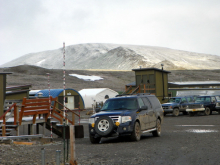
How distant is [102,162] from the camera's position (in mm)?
9867

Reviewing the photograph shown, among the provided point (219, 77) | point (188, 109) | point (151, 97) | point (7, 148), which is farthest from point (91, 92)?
point (219, 77)

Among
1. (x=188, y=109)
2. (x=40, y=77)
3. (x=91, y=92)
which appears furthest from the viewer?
(x=40, y=77)

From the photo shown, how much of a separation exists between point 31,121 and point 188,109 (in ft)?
63.9

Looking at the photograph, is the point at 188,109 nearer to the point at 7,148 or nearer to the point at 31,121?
the point at 31,121

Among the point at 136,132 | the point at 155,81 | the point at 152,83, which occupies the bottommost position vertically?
the point at 136,132

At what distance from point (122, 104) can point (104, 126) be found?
6.10 feet

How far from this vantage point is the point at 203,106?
33750 mm

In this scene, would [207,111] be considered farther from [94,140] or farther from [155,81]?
[94,140]

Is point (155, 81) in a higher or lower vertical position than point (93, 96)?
higher

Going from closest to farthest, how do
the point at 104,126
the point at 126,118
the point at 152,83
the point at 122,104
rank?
the point at 104,126 → the point at 126,118 → the point at 122,104 → the point at 152,83

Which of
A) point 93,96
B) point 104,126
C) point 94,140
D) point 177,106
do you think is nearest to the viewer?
point 104,126

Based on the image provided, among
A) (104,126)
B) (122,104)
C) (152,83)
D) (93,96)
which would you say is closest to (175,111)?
(152,83)

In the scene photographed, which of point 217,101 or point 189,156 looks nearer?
point 189,156

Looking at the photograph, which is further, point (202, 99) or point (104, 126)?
point (202, 99)
